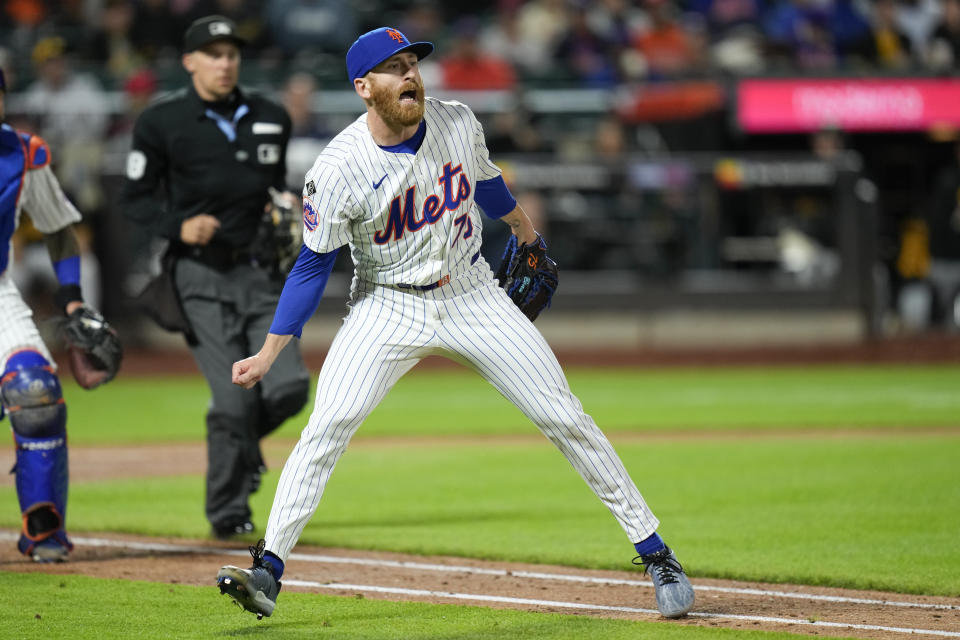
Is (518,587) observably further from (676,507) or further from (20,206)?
(20,206)

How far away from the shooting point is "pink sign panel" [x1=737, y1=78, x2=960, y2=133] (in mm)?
18016

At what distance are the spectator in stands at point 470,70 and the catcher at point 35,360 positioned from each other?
1159cm

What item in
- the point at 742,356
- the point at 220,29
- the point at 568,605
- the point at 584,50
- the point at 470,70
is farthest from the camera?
the point at 584,50

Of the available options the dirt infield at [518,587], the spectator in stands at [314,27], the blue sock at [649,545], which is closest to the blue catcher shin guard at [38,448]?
the dirt infield at [518,587]

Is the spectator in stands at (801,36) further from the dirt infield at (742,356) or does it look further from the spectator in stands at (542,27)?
the dirt infield at (742,356)

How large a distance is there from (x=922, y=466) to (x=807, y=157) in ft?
29.7

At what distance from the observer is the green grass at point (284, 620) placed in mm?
5113

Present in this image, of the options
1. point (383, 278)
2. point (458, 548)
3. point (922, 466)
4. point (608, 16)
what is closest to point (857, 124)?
point (608, 16)

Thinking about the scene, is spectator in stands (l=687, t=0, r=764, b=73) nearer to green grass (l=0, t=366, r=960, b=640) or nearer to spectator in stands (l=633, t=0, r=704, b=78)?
spectator in stands (l=633, t=0, r=704, b=78)

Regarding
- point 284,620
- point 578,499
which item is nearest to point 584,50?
point 578,499

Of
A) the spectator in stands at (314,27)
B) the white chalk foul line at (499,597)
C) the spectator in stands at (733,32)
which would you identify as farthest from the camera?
the spectator in stands at (314,27)

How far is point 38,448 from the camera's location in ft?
21.8

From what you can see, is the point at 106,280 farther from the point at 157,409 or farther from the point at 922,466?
the point at 922,466

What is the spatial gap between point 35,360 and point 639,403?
8.28 m
